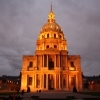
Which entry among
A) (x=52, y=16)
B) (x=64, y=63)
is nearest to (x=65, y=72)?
(x=64, y=63)

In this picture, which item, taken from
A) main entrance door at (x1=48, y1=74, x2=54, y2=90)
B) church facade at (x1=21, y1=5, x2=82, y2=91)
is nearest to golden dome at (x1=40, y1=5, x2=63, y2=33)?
church facade at (x1=21, y1=5, x2=82, y2=91)

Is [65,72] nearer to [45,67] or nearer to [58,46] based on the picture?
[45,67]

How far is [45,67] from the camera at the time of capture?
255 ft

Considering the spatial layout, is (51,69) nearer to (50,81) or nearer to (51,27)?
(50,81)

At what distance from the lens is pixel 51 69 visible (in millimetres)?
78062

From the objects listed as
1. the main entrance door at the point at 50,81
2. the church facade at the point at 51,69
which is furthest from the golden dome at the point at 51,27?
the main entrance door at the point at 50,81

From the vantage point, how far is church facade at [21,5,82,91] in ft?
252

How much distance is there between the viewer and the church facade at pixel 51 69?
252 ft

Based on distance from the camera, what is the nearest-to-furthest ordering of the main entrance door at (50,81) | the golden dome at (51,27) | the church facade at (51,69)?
the church facade at (51,69) < the main entrance door at (50,81) < the golden dome at (51,27)

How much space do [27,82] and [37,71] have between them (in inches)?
201

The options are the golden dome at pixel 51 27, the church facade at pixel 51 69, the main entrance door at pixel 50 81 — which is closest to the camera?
the church facade at pixel 51 69

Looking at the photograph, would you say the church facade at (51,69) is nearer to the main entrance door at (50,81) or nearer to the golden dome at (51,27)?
the main entrance door at (50,81)

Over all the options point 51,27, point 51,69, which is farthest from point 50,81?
point 51,27

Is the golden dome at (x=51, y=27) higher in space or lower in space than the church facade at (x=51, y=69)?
higher
